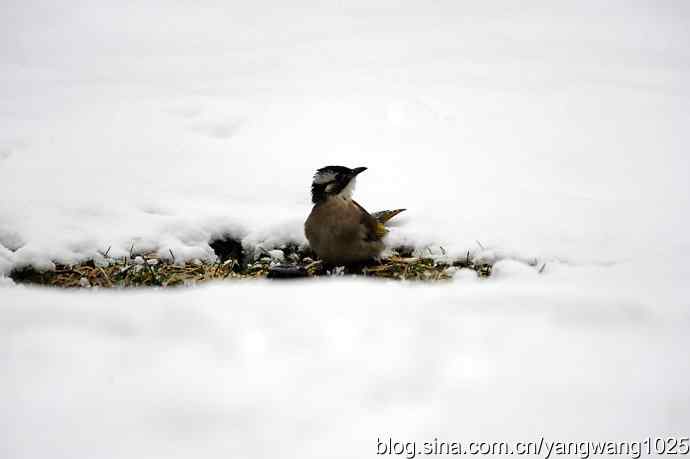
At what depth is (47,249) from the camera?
483cm

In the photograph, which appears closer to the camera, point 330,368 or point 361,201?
point 330,368

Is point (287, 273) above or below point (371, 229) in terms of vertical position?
below

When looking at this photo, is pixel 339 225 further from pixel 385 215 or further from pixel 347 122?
pixel 347 122

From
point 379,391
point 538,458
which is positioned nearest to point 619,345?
point 538,458

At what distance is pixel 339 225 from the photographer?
474 centimetres

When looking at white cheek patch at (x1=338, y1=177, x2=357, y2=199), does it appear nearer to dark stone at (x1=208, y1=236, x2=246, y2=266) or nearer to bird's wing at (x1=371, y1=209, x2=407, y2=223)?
bird's wing at (x1=371, y1=209, x2=407, y2=223)

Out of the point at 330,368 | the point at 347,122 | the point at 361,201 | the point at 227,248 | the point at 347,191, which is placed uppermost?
the point at 347,122

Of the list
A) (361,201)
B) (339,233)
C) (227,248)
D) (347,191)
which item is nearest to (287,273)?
(339,233)

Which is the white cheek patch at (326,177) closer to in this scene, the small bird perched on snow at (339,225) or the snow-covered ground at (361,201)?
the small bird perched on snow at (339,225)

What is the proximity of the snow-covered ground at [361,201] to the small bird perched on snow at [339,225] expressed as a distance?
560 millimetres

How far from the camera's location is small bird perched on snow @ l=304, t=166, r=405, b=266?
4746 mm

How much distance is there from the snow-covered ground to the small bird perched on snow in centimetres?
56

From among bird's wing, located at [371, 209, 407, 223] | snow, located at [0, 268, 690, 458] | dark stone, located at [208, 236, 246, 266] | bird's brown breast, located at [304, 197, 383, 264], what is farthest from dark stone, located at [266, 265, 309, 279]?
bird's wing, located at [371, 209, 407, 223]

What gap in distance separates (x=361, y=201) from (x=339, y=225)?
156 centimetres
